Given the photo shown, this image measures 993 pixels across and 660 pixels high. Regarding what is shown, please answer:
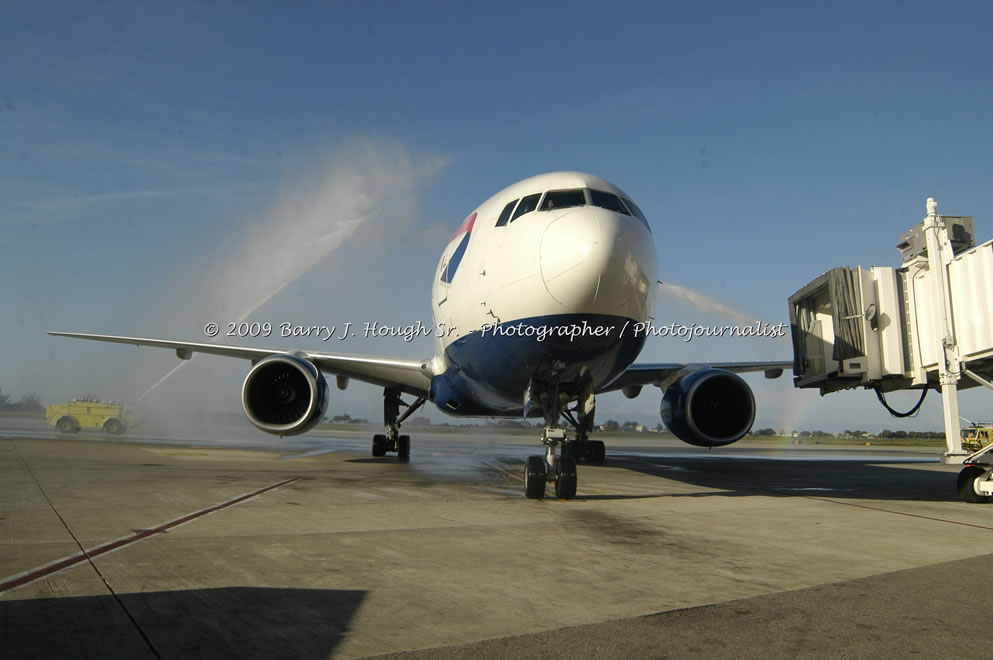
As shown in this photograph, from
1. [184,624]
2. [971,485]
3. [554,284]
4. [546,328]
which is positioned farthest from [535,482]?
[971,485]

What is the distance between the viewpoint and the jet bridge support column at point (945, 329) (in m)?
8.69

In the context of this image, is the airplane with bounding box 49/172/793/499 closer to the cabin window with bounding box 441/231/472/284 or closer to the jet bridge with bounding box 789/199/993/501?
the cabin window with bounding box 441/231/472/284

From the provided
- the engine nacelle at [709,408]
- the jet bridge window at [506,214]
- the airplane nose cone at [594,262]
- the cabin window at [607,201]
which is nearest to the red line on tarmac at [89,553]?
the airplane nose cone at [594,262]

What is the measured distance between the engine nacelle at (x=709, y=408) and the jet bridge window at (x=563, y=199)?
4956 mm

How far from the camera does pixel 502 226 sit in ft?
27.2

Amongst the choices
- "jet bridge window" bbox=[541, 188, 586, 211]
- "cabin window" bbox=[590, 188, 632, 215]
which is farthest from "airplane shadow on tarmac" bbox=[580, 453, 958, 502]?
"jet bridge window" bbox=[541, 188, 586, 211]

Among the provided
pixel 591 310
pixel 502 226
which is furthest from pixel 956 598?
pixel 502 226

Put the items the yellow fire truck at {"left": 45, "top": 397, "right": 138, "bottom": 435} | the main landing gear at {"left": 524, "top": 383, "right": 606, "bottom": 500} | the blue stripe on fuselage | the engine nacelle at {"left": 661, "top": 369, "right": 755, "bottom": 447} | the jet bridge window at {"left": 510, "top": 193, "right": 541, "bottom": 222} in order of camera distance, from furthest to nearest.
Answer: the yellow fire truck at {"left": 45, "top": 397, "right": 138, "bottom": 435} → the engine nacelle at {"left": 661, "top": 369, "right": 755, "bottom": 447} → the main landing gear at {"left": 524, "top": 383, "right": 606, "bottom": 500} → the jet bridge window at {"left": 510, "top": 193, "right": 541, "bottom": 222} → the blue stripe on fuselage

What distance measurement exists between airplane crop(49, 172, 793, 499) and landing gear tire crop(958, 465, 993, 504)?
2.98m

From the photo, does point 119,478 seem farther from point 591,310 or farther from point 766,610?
point 766,610

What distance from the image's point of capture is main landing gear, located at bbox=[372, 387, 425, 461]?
16.4m

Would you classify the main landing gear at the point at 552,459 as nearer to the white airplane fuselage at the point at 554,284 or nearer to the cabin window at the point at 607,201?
the white airplane fuselage at the point at 554,284

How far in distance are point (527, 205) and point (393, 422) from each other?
9779 millimetres

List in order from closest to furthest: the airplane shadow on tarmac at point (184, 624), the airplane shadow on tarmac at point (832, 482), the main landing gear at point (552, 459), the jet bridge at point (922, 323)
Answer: the airplane shadow on tarmac at point (184, 624), the main landing gear at point (552, 459), the jet bridge at point (922, 323), the airplane shadow on tarmac at point (832, 482)
